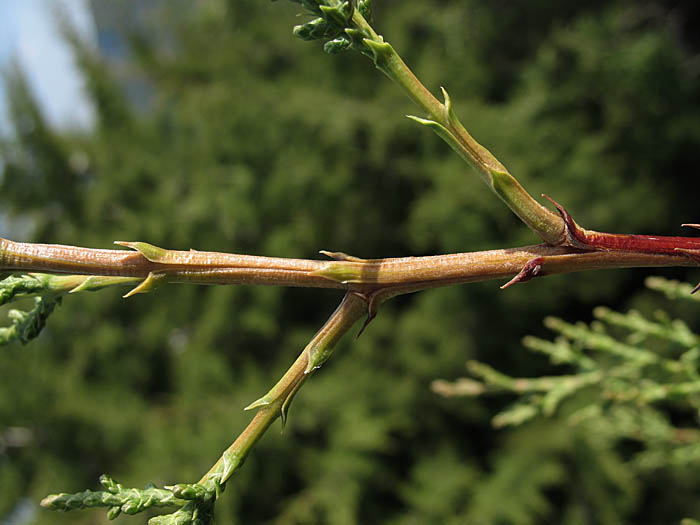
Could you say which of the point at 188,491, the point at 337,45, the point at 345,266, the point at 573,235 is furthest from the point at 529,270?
the point at 188,491

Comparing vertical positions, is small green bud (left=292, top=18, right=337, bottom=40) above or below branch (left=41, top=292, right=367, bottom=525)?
above

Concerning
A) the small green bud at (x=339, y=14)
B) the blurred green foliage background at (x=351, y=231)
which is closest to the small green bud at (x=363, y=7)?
the small green bud at (x=339, y=14)

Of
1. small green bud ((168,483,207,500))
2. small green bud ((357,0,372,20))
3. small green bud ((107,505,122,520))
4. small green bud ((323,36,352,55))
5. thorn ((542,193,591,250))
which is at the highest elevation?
small green bud ((357,0,372,20))

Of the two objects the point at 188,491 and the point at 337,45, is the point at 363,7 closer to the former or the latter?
the point at 337,45

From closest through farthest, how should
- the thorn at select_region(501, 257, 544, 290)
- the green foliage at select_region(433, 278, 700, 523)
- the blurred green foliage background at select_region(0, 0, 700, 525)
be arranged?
the thorn at select_region(501, 257, 544, 290) < the green foliage at select_region(433, 278, 700, 523) < the blurred green foliage background at select_region(0, 0, 700, 525)

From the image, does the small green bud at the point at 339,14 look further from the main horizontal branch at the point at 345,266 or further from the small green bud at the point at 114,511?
the small green bud at the point at 114,511

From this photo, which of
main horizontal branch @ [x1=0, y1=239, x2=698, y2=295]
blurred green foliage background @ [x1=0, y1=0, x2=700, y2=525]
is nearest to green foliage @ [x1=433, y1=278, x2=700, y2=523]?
main horizontal branch @ [x1=0, y1=239, x2=698, y2=295]

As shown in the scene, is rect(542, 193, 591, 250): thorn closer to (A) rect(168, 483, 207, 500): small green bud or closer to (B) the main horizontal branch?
(B) the main horizontal branch
